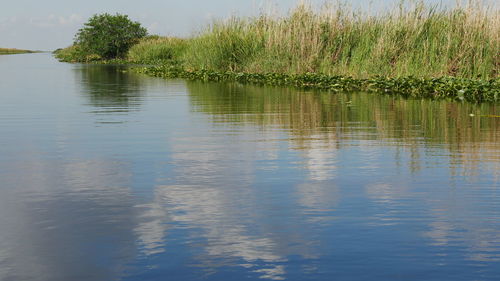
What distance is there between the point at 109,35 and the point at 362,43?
50994mm

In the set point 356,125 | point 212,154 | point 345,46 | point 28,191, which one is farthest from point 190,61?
point 28,191

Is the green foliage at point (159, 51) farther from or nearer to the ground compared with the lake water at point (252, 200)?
farther from the ground

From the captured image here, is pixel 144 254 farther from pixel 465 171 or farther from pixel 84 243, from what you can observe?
pixel 465 171

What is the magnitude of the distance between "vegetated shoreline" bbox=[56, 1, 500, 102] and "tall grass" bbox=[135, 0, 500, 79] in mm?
27

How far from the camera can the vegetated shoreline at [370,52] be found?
20.1m

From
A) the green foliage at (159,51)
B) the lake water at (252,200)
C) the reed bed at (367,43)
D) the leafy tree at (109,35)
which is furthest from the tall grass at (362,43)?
the leafy tree at (109,35)

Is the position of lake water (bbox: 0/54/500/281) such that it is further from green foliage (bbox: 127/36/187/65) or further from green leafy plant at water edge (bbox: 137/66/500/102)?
green foliage (bbox: 127/36/187/65)

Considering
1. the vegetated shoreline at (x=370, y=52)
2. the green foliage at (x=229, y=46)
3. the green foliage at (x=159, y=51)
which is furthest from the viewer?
the green foliage at (x=159, y=51)

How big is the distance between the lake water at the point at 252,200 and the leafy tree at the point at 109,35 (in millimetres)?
58928

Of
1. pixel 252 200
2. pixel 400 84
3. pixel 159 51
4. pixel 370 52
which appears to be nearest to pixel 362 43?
pixel 370 52

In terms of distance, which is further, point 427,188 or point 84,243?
point 427,188

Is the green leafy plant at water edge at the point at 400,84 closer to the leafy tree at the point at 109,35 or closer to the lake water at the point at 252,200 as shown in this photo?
the lake water at the point at 252,200

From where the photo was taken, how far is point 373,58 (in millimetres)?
22750

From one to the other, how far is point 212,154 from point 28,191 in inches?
108
